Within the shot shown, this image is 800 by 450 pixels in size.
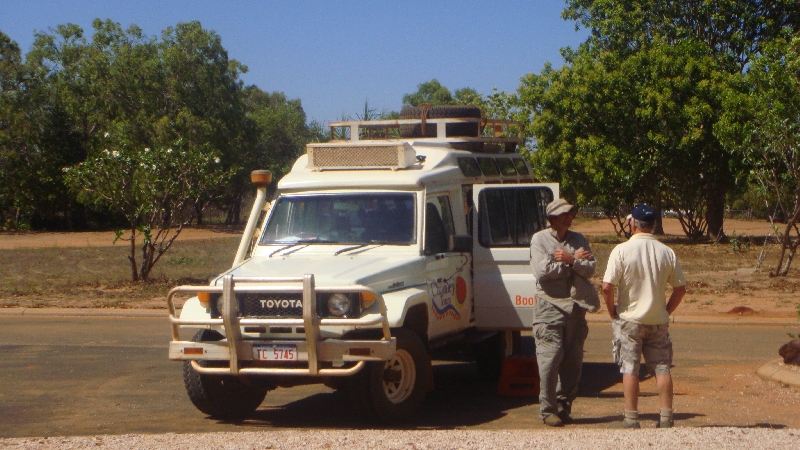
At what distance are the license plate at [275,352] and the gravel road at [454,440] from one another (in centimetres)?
65

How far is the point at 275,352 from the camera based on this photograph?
7.07 m

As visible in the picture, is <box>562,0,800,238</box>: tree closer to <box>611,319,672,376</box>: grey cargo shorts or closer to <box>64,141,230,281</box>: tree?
<box>64,141,230,281</box>: tree

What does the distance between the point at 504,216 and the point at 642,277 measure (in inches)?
95.3

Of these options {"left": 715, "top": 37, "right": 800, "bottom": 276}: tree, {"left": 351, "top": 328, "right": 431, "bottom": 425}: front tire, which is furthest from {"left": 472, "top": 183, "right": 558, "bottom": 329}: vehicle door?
{"left": 715, "top": 37, "right": 800, "bottom": 276}: tree

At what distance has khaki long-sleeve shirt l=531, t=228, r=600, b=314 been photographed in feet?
24.0

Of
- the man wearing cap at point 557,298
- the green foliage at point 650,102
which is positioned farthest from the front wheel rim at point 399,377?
the green foliage at point 650,102

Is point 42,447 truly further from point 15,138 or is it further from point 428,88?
point 428,88

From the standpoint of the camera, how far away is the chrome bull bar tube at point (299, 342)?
22.7 ft

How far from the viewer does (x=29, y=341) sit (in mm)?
13023

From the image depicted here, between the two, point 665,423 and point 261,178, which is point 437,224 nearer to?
point 261,178

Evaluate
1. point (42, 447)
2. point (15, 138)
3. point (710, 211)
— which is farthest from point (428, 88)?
point (42, 447)

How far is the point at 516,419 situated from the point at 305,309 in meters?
2.23

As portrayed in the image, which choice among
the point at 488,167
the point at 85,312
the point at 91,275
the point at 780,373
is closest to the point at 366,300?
the point at 488,167

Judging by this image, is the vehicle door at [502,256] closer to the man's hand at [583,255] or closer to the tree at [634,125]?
the man's hand at [583,255]
